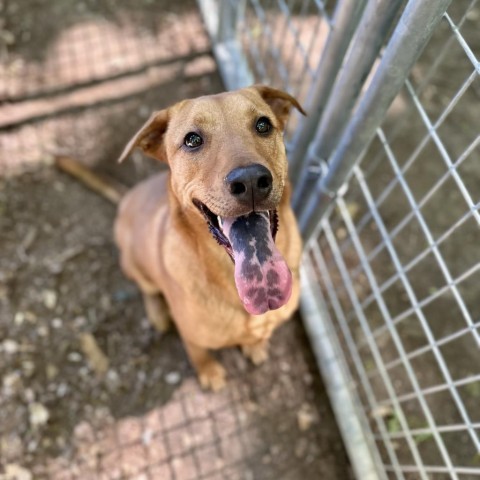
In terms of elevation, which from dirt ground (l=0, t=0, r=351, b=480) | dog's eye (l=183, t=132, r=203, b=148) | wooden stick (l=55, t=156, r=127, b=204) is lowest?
dirt ground (l=0, t=0, r=351, b=480)

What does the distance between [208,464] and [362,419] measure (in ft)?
3.14

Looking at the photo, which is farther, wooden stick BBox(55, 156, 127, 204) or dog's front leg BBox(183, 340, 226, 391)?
wooden stick BBox(55, 156, 127, 204)

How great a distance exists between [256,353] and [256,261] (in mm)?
1414

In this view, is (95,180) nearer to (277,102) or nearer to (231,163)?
(277,102)

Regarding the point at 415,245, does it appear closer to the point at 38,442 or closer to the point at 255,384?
the point at 255,384

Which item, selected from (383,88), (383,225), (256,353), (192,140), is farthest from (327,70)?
(256,353)

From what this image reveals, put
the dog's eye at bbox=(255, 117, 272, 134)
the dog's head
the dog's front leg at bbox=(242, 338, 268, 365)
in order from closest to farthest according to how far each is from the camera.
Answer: the dog's head < the dog's eye at bbox=(255, 117, 272, 134) < the dog's front leg at bbox=(242, 338, 268, 365)

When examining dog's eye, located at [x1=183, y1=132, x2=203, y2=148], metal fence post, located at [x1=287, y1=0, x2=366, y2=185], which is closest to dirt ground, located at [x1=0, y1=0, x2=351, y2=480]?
metal fence post, located at [x1=287, y1=0, x2=366, y2=185]

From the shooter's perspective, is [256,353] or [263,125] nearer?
[263,125]

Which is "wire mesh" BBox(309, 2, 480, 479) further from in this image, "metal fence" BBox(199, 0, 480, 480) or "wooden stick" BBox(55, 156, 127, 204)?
"wooden stick" BBox(55, 156, 127, 204)

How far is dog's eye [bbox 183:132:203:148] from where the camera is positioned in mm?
1909

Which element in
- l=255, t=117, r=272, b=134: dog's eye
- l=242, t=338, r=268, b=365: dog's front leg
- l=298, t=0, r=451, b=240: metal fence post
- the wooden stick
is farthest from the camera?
the wooden stick

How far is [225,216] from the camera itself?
1.74 metres

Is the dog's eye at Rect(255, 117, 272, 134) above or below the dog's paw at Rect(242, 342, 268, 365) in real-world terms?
above
